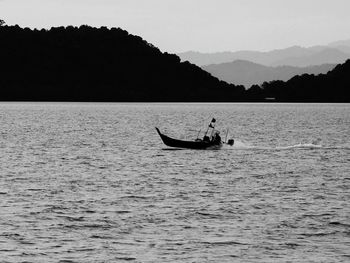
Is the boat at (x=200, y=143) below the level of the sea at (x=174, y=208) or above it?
above

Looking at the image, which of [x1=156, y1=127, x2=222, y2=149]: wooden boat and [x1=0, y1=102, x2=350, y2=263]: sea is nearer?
[x1=0, y1=102, x2=350, y2=263]: sea

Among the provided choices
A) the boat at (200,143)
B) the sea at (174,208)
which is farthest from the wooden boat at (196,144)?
the sea at (174,208)

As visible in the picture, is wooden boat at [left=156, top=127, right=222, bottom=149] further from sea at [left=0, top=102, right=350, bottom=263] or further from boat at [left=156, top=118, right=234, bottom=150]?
sea at [left=0, top=102, right=350, bottom=263]

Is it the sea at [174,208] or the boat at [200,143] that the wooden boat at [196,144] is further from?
the sea at [174,208]

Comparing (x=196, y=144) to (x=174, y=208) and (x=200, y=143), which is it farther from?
(x=174, y=208)

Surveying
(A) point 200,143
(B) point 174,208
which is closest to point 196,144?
(A) point 200,143

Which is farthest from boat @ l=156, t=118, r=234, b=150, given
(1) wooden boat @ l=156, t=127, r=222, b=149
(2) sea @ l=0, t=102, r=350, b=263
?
(2) sea @ l=0, t=102, r=350, b=263

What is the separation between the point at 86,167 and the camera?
195 feet

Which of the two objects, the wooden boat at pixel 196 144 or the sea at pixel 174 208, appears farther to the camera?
the wooden boat at pixel 196 144

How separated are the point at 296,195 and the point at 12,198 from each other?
16592 mm

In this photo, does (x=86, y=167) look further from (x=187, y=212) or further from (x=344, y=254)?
(x=344, y=254)

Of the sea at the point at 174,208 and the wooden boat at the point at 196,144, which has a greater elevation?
the wooden boat at the point at 196,144

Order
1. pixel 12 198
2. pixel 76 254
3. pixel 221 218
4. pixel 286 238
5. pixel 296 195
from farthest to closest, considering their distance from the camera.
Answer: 1. pixel 296 195
2. pixel 12 198
3. pixel 221 218
4. pixel 286 238
5. pixel 76 254

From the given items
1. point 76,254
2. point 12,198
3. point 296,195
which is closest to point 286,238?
point 76,254
